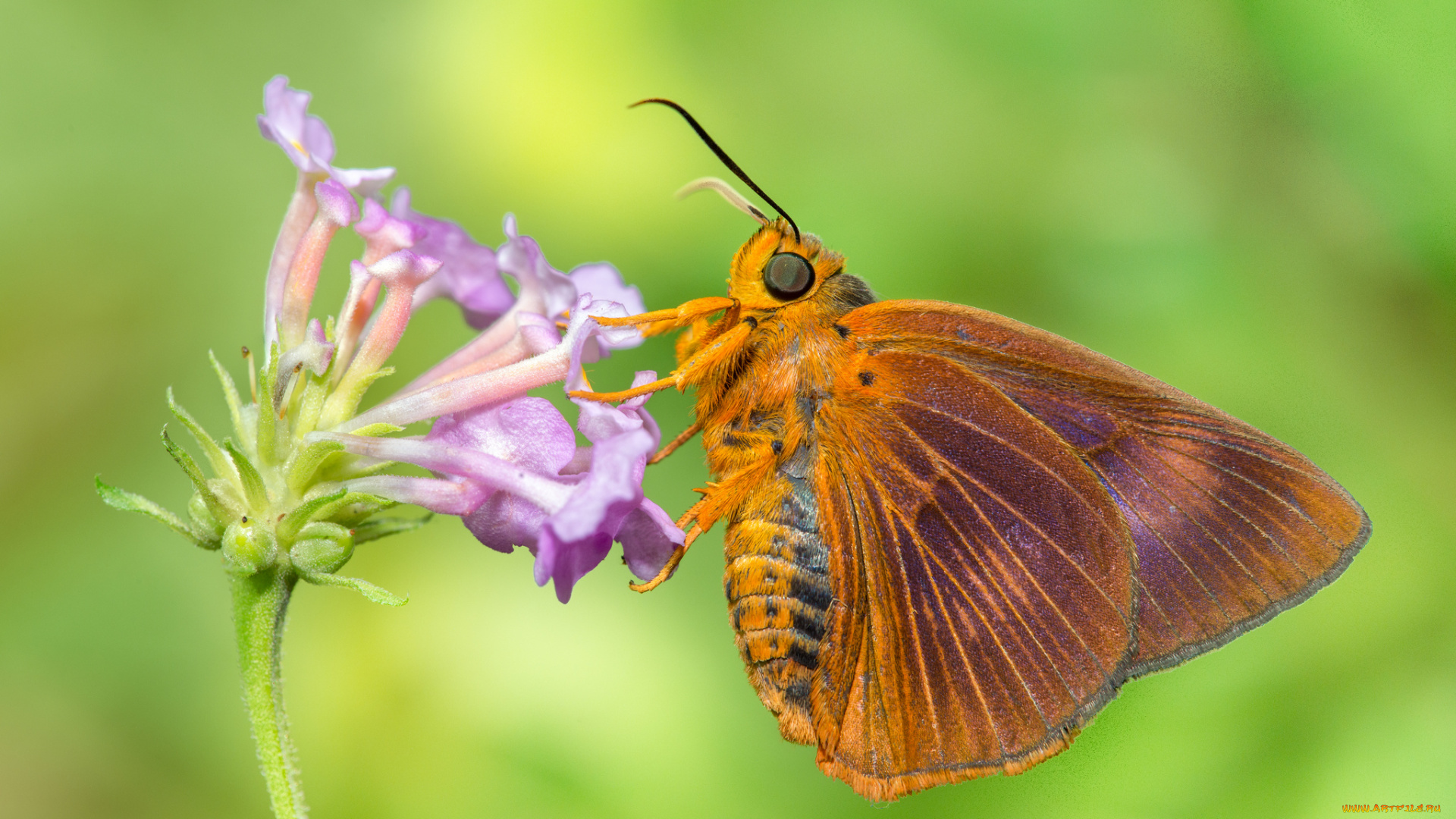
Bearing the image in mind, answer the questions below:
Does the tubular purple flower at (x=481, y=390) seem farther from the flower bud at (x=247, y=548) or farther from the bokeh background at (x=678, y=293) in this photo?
the bokeh background at (x=678, y=293)

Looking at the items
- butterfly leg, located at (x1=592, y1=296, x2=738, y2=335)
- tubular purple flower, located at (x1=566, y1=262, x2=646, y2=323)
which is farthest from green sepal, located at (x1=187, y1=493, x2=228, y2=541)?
tubular purple flower, located at (x1=566, y1=262, x2=646, y2=323)

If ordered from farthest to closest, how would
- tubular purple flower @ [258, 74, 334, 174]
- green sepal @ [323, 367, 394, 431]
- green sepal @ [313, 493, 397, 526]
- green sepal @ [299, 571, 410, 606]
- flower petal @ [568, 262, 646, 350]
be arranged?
flower petal @ [568, 262, 646, 350]
tubular purple flower @ [258, 74, 334, 174]
green sepal @ [323, 367, 394, 431]
green sepal @ [313, 493, 397, 526]
green sepal @ [299, 571, 410, 606]

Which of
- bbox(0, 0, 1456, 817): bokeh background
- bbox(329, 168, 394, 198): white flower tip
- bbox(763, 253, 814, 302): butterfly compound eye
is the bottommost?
bbox(0, 0, 1456, 817): bokeh background

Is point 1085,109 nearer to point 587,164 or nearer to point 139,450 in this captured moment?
Answer: point 587,164

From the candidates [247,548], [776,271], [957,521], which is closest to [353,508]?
[247,548]

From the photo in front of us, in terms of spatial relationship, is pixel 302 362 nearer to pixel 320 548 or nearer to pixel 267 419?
pixel 267 419

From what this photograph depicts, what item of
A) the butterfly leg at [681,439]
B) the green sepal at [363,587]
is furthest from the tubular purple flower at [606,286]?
the green sepal at [363,587]

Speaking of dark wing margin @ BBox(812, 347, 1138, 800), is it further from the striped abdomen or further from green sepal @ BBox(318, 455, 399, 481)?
green sepal @ BBox(318, 455, 399, 481)
